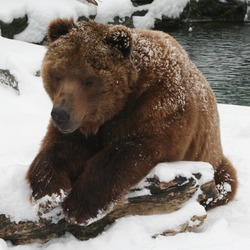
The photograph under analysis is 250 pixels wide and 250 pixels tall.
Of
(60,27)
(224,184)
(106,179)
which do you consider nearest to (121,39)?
(60,27)

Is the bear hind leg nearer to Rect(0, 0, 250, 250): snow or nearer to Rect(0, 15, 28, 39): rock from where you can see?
Rect(0, 0, 250, 250): snow

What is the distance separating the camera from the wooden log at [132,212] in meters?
3.21

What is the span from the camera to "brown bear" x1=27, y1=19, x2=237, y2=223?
3.20 meters

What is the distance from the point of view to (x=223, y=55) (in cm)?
1708

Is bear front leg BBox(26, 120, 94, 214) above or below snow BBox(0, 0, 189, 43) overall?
above

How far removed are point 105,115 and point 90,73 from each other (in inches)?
13.2

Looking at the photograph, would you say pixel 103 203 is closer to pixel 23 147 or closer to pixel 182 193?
pixel 182 193

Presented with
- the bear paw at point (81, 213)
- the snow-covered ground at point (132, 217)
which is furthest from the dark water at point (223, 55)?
the bear paw at point (81, 213)

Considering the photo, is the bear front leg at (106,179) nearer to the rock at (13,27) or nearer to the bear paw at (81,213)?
the bear paw at (81,213)

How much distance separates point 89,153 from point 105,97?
552mm

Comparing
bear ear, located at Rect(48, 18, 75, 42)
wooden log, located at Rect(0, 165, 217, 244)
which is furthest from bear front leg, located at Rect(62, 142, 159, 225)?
bear ear, located at Rect(48, 18, 75, 42)

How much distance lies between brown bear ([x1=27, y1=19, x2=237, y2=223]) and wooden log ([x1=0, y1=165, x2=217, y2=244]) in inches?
5.0

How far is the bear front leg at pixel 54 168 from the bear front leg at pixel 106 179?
0.09m

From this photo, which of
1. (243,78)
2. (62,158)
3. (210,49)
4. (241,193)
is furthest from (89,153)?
(210,49)
